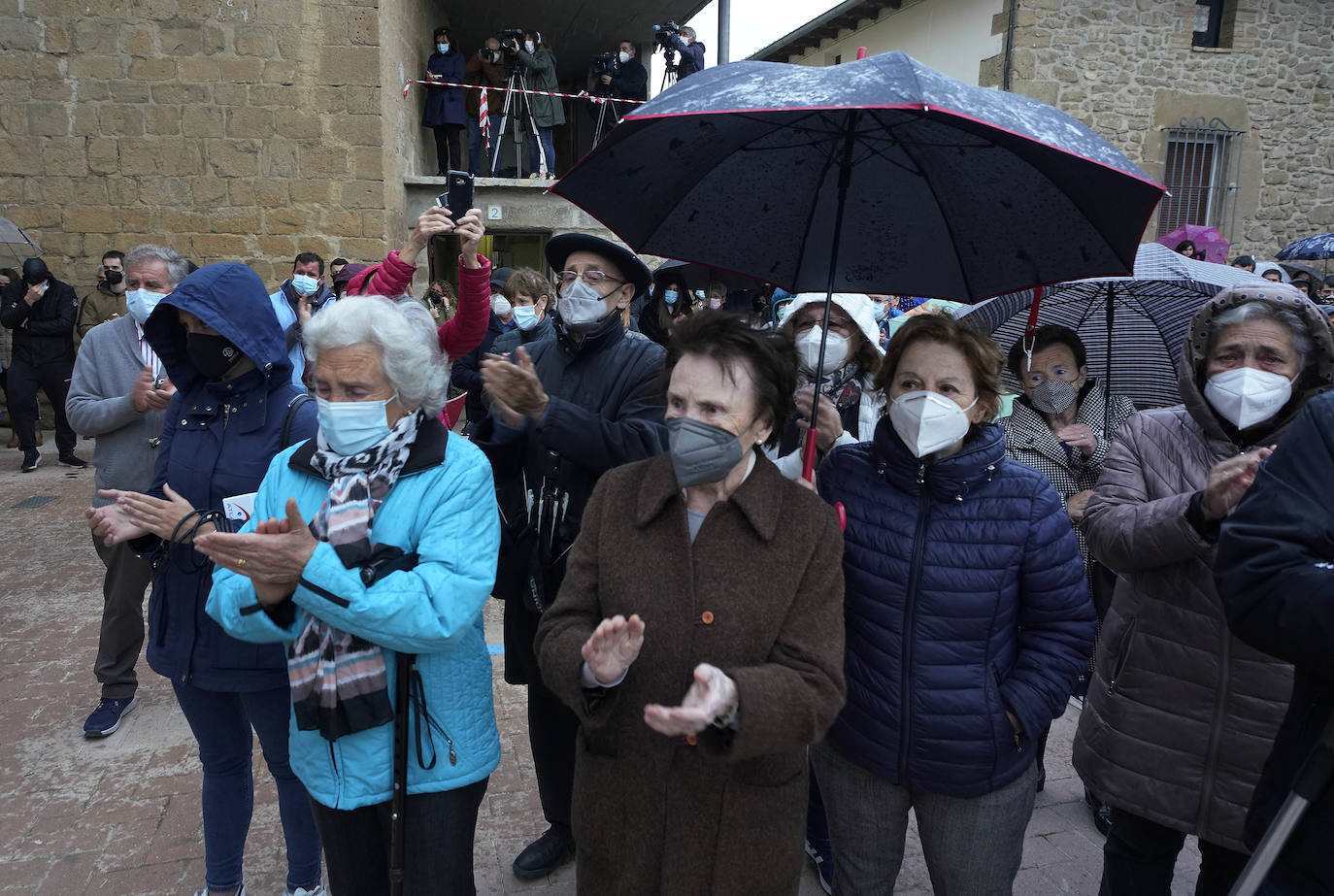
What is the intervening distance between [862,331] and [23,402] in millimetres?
9522

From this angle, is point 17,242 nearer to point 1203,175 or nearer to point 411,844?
point 411,844

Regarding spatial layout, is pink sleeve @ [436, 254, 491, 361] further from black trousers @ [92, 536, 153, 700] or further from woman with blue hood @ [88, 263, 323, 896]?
black trousers @ [92, 536, 153, 700]

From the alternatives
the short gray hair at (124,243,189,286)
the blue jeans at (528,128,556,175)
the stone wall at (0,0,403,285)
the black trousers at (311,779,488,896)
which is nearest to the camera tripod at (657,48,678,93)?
Answer: the blue jeans at (528,128,556,175)

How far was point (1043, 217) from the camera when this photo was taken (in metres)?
2.18

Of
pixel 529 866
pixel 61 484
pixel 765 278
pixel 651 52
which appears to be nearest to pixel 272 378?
pixel 765 278

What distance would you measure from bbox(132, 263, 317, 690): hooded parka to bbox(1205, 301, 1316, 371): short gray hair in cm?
256

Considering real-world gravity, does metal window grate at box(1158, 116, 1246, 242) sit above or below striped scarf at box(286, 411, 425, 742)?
above

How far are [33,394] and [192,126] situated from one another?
136 inches

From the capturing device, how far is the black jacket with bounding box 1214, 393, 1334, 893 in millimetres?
1368

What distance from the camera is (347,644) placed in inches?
79.8

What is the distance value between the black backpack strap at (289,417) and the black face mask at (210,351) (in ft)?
0.68

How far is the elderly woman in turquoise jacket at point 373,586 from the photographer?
1992 millimetres

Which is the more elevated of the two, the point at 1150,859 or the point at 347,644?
the point at 347,644

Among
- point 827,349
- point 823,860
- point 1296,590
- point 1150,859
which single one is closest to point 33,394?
point 827,349
